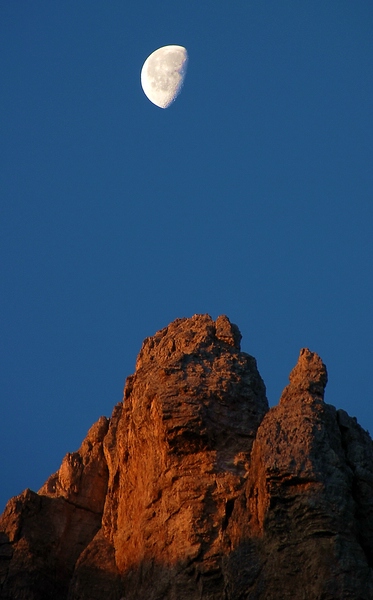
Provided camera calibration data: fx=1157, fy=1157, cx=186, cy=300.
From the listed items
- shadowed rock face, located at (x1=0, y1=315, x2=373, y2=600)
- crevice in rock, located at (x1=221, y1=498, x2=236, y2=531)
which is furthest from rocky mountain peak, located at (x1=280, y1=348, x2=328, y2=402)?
crevice in rock, located at (x1=221, y1=498, x2=236, y2=531)

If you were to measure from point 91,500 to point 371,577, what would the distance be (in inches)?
517

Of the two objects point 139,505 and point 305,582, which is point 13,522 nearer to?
point 139,505

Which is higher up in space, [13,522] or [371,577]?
[13,522]

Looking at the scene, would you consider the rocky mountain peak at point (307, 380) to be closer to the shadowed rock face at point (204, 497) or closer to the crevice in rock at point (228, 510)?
the shadowed rock face at point (204, 497)

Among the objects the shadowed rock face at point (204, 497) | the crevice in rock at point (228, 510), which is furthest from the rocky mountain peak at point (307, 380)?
the crevice in rock at point (228, 510)

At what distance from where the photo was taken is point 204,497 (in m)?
30.6

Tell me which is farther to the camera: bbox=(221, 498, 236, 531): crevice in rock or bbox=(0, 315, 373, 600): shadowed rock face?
bbox=(221, 498, 236, 531): crevice in rock

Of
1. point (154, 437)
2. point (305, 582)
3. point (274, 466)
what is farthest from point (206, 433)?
point (305, 582)

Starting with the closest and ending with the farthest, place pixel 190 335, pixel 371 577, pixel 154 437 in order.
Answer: pixel 371 577
pixel 154 437
pixel 190 335

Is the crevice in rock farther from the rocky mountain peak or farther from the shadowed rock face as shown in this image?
the rocky mountain peak

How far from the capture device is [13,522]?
35.7 meters

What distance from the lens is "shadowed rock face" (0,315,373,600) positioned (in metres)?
27.4

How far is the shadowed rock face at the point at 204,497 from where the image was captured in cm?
2744

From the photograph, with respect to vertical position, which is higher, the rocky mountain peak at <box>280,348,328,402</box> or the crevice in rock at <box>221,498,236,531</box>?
the rocky mountain peak at <box>280,348,328,402</box>
